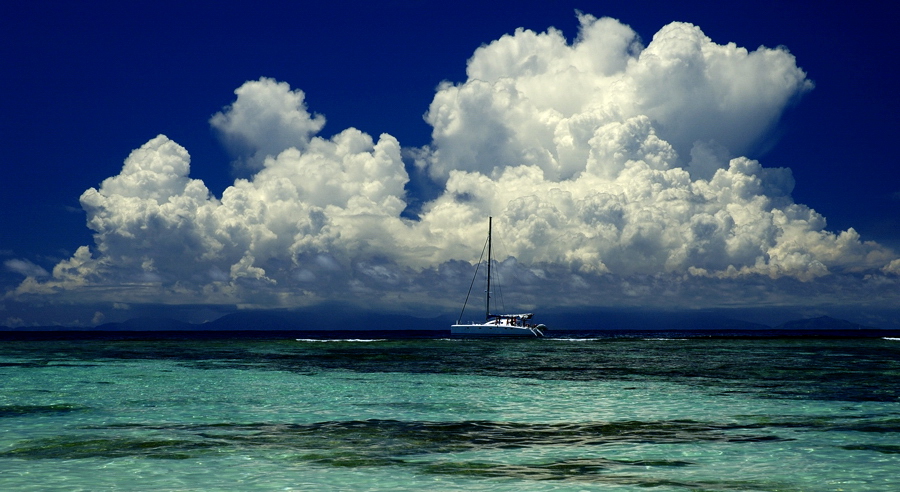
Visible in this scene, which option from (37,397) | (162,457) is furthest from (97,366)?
(162,457)

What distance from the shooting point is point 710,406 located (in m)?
28.4

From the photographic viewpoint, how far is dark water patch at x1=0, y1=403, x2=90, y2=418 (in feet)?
87.6

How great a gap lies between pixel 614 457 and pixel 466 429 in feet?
19.7

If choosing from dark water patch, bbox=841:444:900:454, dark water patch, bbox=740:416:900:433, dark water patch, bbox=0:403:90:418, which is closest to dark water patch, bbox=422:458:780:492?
dark water patch, bbox=841:444:900:454

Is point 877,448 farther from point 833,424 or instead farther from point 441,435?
point 441,435

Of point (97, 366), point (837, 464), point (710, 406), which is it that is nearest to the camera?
point (837, 464)

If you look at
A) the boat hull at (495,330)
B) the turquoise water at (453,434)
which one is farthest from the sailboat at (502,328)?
the turquoise water at (453,434)

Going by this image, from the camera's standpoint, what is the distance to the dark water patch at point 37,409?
2669 centimetres

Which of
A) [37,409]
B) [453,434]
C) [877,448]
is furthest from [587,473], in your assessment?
[37,409]

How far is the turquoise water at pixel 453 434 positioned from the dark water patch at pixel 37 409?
114mm

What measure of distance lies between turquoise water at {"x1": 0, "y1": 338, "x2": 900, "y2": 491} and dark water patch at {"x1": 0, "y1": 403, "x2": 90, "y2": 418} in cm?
11

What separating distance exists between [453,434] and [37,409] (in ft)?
56.5

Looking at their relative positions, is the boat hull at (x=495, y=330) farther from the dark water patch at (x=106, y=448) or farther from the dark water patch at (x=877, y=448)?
the dark water patch at (x=106, y=448)

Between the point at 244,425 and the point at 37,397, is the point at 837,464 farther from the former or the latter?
the point at 37,397
